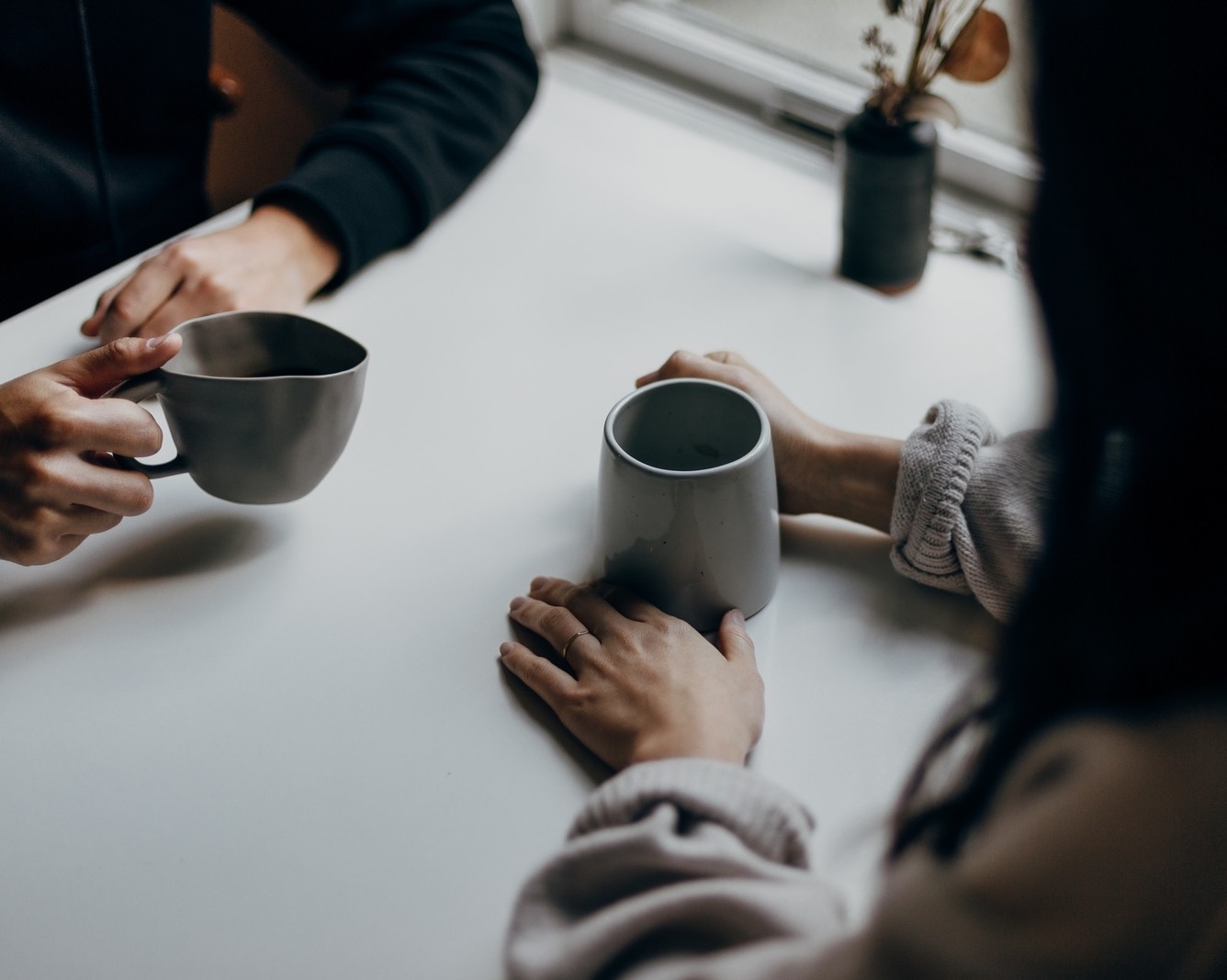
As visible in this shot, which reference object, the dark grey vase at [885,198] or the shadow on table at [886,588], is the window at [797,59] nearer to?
the dark grey vase at [885,198]

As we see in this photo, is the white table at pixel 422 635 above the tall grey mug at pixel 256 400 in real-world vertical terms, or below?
below

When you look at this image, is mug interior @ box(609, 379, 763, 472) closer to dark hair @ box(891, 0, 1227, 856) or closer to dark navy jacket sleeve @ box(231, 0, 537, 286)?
dark hair @ box(891, 0, 1227, 856)

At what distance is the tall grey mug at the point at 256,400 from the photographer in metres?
0.56

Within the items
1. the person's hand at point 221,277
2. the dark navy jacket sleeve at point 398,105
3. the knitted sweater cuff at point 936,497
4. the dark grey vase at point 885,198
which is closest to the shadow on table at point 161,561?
the person's hand at point 221,277

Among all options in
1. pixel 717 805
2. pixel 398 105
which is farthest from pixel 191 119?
pixel 717 805

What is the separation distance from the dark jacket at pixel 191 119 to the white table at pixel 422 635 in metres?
0.07

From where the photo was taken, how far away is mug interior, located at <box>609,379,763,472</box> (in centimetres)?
57

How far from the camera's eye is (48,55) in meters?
0.85

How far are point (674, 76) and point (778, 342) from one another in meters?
0.64

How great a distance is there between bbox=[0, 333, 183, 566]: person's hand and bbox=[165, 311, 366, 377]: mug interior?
36 mm

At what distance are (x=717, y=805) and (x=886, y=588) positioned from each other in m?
0.22

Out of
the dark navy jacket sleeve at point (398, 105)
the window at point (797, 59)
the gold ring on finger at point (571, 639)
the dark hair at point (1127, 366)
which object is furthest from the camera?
the window at point (797, 59)

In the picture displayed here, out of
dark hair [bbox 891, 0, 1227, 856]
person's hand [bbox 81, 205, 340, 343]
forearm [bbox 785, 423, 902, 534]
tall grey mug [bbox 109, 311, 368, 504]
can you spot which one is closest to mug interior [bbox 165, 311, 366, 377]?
tall grey mug [bbox 109, 311, 368, 504]

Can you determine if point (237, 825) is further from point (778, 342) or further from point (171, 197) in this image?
point (171, 197)
